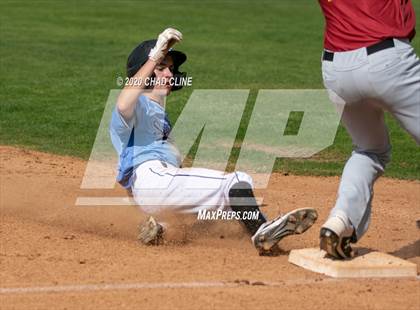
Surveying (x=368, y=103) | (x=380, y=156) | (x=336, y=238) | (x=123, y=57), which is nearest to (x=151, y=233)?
(x=336, y=238)

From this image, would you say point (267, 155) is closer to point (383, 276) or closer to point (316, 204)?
point (316, 204)

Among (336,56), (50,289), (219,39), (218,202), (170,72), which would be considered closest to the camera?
(50,289)

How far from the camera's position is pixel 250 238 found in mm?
8039

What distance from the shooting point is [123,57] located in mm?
20484

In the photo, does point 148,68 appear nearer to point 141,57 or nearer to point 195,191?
point 141,57

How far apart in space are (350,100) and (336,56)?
12.3 inches

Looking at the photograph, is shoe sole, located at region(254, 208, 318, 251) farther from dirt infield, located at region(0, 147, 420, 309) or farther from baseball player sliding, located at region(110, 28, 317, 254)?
dirt infield, located at region(0, 147, 420, 309)

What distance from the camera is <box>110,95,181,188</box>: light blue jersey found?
8.16m

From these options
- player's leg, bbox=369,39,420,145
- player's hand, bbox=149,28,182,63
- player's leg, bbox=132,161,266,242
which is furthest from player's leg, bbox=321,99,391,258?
player's hand, bbox=149,28,182,63

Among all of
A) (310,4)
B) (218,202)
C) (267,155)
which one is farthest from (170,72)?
(310,4)

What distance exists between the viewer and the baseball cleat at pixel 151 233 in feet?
25.5

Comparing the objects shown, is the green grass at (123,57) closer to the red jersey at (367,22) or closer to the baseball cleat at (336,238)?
the baseball cleat at (336,238)

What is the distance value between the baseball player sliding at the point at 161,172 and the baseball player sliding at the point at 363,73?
415 millimetres

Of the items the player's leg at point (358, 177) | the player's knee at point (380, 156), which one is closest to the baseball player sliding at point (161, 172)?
the player's leg at point (358, 177)
